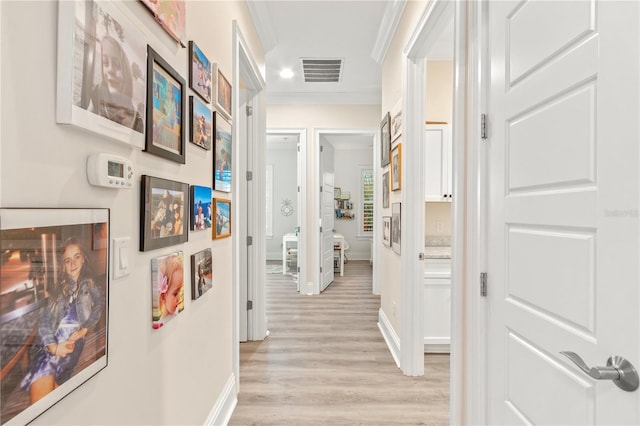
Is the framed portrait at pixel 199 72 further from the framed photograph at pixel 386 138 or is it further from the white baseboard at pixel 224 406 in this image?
the framed photograph at pixel 386 138

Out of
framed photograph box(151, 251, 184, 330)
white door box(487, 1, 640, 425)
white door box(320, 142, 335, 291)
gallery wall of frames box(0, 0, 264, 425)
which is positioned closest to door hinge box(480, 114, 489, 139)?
white door box(487, 1, 640, 425)

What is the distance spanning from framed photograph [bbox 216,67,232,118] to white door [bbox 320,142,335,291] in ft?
10.1

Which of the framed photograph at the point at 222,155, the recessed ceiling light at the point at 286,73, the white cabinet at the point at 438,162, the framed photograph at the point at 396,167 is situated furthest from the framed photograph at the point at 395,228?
the recessed ceiling light at the point at 286,73

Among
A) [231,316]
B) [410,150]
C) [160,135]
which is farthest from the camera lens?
[410,150]

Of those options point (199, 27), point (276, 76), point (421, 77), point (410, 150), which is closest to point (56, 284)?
point (199, 27)

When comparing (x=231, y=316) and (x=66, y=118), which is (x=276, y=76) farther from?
(x=66, y=118)

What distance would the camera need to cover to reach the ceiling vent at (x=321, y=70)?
3893 millimetres

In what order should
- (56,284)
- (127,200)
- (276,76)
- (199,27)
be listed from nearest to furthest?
1. (56,284)
2. (127,200)
3. (199,27)
4. (276,76)

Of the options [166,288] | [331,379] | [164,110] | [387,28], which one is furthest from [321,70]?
[166,288]

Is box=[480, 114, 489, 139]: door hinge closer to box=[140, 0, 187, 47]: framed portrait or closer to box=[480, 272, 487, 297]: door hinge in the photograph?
box=[480, 272, 487, 297]: door hinge

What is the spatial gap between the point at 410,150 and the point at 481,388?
5.42 feet

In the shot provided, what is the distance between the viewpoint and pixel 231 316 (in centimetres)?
218

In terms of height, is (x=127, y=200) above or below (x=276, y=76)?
below

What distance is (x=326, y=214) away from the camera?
5367 millimetres
